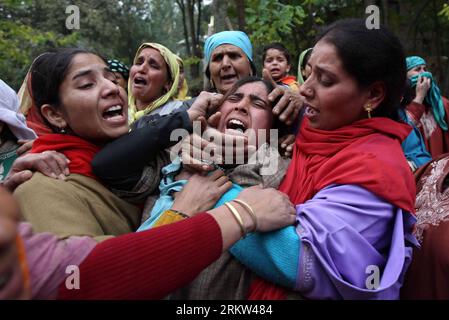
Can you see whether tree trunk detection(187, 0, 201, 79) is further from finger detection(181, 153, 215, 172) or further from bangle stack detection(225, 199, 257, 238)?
bangle stack detection(225, 199, 257, 238)

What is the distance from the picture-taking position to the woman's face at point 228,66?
13.8 ft

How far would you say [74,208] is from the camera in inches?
73.8

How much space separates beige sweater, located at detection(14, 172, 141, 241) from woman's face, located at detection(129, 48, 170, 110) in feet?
8.88

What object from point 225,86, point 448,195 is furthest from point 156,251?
point 225,86

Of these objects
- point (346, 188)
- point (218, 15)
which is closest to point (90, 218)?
point (346, 188)

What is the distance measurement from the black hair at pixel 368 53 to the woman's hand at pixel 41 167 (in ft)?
4.53

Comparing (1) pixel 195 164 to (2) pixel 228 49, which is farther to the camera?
(2) pixel 228 49

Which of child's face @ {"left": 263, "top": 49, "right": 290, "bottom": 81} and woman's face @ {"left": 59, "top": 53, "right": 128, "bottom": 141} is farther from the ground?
child's face @ {"left": 263, "top": 49, "right": 290, "bottom": 81}

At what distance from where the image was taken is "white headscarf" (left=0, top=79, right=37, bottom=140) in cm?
266

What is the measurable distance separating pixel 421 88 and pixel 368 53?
344 centimetres

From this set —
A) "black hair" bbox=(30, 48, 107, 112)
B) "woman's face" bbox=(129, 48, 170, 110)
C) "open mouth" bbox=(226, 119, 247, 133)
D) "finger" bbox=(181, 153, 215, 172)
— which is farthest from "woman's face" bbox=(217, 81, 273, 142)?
"woman's face" bbox=(129, 48, 170, 110)

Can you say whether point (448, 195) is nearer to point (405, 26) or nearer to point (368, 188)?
point (368, 188)

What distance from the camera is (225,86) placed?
4.20 metres

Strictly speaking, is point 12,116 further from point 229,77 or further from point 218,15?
point 218,15
